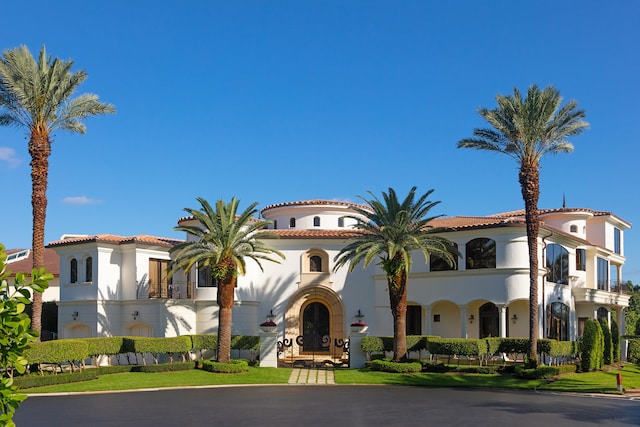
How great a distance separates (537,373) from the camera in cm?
3180

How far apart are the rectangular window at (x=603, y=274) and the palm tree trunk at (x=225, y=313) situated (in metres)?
26.1

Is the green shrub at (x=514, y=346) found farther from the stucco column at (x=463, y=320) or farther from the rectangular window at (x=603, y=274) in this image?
the rectangular window at (x=603, y=274)

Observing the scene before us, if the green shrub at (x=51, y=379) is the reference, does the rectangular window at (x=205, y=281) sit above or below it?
above

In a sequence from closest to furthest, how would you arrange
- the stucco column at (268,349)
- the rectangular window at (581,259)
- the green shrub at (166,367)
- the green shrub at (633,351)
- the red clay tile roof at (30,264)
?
the green shrub at (166,367) → the stucco column at (268,349) → the green shrub at (633,351) → the rectangular window at (581,259) → the red clay tile roof at (30,264)

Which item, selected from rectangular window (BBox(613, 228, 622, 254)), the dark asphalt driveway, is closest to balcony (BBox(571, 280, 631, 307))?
rectangular window (BBox(613, 228, 622, 254))

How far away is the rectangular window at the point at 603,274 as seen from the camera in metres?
47.2

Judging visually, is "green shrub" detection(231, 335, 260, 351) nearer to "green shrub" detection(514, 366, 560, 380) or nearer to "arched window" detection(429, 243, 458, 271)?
"arched window" detection(429, 243, 458, 271)

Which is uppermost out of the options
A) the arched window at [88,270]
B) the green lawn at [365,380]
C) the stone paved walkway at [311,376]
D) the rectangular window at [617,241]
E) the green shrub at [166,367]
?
the rectangular window at [617,241]

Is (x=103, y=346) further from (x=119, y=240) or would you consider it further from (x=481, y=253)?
(x=481, y=253)

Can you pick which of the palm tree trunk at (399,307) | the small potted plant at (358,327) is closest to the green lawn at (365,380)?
the palm tree trunk at (399,307)

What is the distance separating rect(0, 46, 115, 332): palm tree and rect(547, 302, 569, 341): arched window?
2768 centimetres

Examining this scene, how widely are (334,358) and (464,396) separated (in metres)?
13.6

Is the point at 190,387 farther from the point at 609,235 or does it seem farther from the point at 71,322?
the point at 609,235

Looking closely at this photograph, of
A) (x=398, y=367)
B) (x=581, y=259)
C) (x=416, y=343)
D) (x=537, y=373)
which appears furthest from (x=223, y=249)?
(x=581, y=259)
